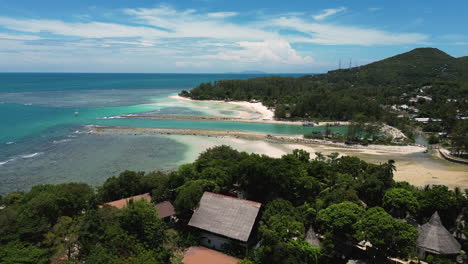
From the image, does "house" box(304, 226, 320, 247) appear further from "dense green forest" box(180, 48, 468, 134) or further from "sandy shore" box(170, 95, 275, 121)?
"sandy shore" box(170, 95, 275, 121)

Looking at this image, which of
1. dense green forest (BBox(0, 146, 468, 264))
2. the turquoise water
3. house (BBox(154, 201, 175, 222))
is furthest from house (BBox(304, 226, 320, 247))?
the turquoise water

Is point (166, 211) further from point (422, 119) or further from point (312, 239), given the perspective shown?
point (422, 119)

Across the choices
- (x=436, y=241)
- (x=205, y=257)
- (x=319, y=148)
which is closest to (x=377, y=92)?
(x=319, y=148)

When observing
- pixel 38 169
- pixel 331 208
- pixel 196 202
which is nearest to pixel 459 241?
pixel 331 208

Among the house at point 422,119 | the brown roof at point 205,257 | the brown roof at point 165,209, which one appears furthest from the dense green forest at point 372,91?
the brown roof at point 205,257

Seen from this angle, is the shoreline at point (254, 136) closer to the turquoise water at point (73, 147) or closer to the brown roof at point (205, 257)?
the turquoise water at point (73, 147)
